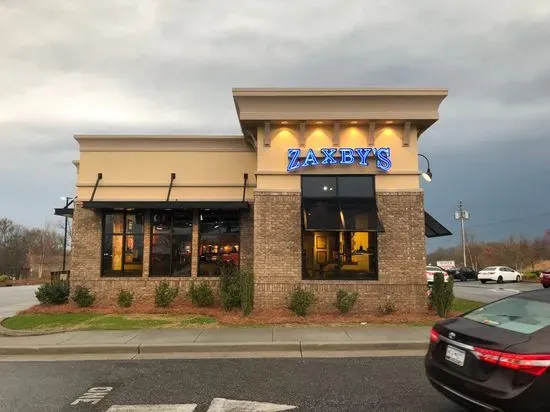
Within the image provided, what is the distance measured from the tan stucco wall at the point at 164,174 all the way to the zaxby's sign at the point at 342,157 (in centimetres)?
247

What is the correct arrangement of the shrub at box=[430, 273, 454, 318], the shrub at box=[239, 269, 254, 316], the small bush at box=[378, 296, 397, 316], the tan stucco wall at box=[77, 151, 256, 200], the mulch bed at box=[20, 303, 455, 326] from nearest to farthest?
the mulch bed at box=[20, 303, 455, 326], the shrub at box=[239, 269, 254, 316], the shrub at box=[430, 273, 454, 318], the small bush at box=[378, 296, 397, 316], the tan stucco wall at box=[77, 151, 256, 200]

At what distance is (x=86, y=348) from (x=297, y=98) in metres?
8.92

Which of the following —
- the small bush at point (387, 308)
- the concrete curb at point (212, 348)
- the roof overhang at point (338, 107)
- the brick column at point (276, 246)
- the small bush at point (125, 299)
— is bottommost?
the concrete curb at point (212, 348)

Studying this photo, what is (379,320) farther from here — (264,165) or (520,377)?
(520,377)

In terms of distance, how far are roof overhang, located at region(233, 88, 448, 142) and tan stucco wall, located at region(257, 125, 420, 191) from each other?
0.50 metres

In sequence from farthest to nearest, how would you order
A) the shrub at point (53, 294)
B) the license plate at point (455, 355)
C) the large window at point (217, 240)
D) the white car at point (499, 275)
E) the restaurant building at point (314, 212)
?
the white car at point (499, 275)
the large window at point (217, 240)
the shrub at point (53, 294)
the restaurant building at point (314, 212)
the license plate at point (455, 355)

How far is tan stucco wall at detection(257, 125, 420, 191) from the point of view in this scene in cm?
1427

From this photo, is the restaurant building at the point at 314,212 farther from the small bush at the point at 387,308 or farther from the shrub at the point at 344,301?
the shrub at the point at 344,301

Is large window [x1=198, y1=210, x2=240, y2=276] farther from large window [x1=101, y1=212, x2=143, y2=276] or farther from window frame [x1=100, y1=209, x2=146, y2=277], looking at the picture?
large window [x1=101, y1=212, x2=143, y2=276]

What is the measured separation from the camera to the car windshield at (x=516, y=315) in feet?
15.8

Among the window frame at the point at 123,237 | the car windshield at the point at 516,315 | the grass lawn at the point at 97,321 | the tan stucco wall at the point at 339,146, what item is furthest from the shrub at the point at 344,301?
the car windshield at the point at 516,315

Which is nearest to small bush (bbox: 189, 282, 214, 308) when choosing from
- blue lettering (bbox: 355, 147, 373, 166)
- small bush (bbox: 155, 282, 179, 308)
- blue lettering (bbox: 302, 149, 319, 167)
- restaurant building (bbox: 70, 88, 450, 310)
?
small bush (bbox: 155, 282, 179, 308)

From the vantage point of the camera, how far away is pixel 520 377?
4.21 m

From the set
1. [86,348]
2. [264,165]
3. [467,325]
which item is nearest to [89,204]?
[264,165]
